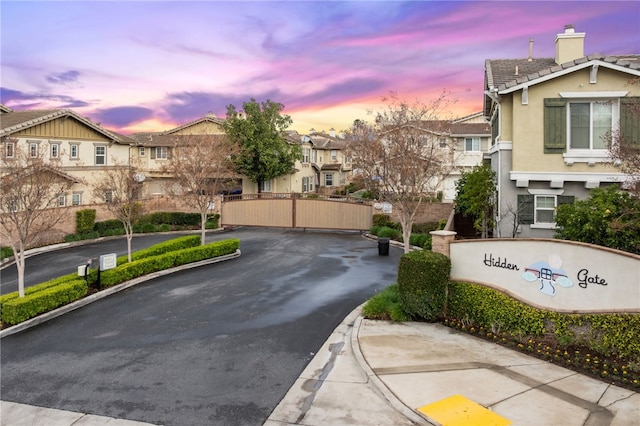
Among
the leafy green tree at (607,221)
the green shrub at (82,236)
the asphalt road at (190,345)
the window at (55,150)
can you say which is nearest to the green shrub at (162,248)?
the asphalt road at (190,345)

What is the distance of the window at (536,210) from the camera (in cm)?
1714

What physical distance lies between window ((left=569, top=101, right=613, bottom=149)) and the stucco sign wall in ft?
24.6

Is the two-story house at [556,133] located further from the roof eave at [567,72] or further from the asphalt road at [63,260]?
the asphalt road at [63,260]

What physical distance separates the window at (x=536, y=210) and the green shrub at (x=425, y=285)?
6.74 meters

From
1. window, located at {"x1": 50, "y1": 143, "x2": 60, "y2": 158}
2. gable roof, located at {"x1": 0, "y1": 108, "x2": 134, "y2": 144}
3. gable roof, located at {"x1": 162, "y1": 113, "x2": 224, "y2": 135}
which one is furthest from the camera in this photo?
gable roof, located at {"x1": 162, "y1": 113, "x2": 224, "y2": 135}

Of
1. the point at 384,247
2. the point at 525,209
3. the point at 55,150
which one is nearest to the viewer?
the point at 525,209

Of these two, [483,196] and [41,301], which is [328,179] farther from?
[41,301]

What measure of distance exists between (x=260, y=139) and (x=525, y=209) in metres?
27.9

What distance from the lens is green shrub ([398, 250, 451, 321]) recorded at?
1191 centimetres

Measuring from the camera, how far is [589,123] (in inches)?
636

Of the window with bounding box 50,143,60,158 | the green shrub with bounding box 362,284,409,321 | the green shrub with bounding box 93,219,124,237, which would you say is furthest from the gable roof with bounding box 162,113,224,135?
the green shrub with bounding box 362,284,409,321

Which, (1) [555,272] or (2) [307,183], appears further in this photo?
(2) [307,183]

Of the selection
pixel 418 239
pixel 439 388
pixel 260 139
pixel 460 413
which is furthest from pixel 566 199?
pixel 260 139

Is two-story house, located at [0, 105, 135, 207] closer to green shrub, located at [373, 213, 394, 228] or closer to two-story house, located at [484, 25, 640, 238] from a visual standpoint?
green shrub, located at [373, 213, 394, 228]
